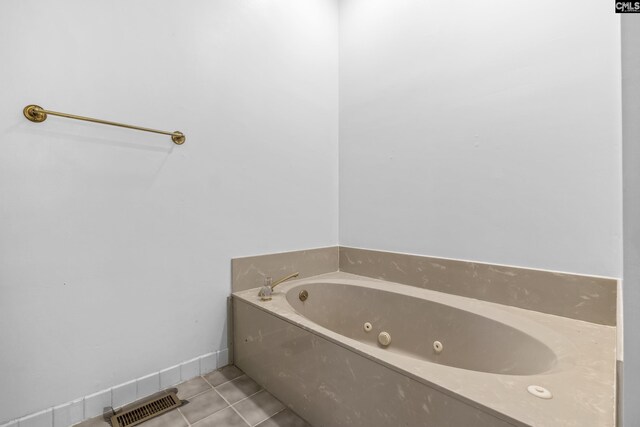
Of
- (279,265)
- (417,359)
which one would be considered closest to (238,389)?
(279,265)

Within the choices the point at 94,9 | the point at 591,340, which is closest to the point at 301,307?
the point at 591,340

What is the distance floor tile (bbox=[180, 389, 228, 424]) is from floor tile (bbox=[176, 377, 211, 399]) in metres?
0.04

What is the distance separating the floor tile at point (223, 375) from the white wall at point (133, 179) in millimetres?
127

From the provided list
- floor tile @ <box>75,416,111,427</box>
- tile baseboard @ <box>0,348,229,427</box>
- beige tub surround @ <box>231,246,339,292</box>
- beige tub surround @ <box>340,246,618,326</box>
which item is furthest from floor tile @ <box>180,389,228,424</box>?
beige tub surround @ <box>340,246,618,326</box>

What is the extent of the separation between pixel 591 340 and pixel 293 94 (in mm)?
1919

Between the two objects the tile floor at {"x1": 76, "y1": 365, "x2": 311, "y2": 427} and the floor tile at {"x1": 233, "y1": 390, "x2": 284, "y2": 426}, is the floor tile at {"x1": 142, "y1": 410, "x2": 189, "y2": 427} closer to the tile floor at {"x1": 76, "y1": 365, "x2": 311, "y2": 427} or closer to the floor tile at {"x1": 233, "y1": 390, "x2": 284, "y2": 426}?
the tile floor at {"x1": 76, "y1": 365, "x2": 311, "y2": 427}

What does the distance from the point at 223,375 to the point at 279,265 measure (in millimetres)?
659

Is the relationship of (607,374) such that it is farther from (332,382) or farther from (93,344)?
(93,344)

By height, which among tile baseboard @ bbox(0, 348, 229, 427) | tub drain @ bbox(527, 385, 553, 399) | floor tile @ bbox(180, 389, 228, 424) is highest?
tub drain @ bbox(527, 385, 553, 399)

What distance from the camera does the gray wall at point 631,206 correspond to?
0.96 ft

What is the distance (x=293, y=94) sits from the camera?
6.48ft

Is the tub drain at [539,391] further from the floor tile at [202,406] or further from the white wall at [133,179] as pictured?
the white wall at [133,179]

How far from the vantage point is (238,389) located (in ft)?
4.82

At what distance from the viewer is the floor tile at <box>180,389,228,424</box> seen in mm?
1280
